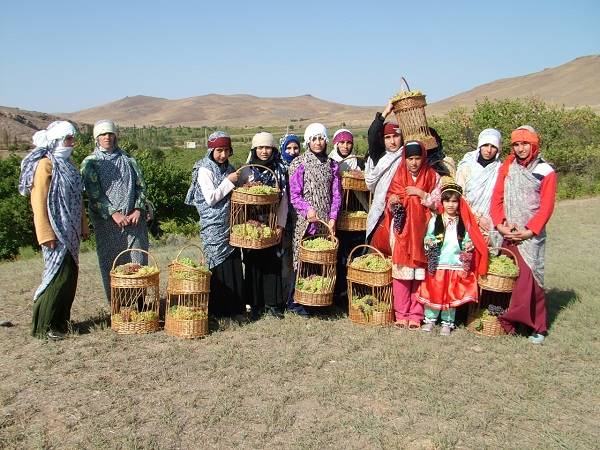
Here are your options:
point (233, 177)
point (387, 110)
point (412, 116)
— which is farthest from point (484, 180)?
point (233, 177)

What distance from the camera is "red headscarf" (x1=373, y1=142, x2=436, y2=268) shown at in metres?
5.26

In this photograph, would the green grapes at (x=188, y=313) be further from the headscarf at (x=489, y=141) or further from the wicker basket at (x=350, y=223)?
the headscarf at (x=489, y=141)

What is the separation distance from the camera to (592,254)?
31.2 feet

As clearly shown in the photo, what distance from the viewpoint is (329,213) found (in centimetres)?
567

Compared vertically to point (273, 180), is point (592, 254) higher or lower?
lower

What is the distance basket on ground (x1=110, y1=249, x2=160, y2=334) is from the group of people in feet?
1.35

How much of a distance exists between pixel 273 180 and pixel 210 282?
122 centimetres

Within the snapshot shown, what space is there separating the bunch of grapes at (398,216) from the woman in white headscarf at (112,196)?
8.31 feet

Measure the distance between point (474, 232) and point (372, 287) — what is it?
44.4 inches

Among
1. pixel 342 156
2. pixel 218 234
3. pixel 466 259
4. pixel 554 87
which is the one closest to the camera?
pixel 466 259

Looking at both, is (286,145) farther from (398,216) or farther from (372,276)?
(372,276)

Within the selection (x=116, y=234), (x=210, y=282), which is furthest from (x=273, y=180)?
(x=116, y=234)

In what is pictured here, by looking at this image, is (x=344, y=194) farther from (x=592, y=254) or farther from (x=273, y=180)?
(x=592, y=254)

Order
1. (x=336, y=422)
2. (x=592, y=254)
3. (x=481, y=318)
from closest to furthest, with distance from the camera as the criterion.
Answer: (x=336, y=422)
(x=481, y=318)
(x=592, y=254)
